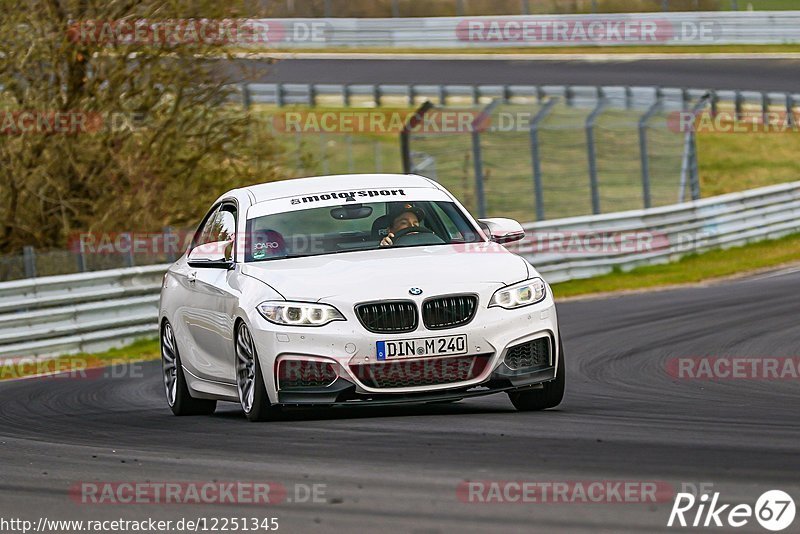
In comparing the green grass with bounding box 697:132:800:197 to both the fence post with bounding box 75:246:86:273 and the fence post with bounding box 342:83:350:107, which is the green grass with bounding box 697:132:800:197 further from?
the fence post with bounding box 75:246:86:273

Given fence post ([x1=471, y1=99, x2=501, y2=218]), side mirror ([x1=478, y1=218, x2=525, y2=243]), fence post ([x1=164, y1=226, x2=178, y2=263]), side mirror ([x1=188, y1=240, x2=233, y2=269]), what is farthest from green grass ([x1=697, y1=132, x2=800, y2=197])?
side mirror ([x1=188, y1=240, x2=233, y2=269])

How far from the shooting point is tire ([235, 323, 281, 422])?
30.3 feet

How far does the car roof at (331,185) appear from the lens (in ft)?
34.8

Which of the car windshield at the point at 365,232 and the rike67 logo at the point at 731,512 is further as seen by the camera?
the car windshield at the point at 365,232

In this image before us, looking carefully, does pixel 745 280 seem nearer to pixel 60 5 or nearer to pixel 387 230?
pixel 60 5

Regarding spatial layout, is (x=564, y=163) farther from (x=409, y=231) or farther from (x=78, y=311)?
(x=409, y=231)

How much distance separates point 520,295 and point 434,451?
75.0 inches

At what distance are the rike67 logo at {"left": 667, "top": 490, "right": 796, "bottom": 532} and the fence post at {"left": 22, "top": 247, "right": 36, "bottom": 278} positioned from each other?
14.3 meters

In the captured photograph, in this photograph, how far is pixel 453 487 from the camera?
6.59m

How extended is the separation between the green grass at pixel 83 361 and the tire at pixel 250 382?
7.96 metres

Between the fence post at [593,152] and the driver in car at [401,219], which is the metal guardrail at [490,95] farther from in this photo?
the driver in car at [401,219]

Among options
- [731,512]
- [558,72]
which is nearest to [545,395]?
[731,512]

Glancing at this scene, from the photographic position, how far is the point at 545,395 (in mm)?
9531

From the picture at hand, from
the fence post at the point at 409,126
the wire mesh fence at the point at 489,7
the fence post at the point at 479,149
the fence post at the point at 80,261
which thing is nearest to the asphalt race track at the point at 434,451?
the fence post at the point at 80,261
